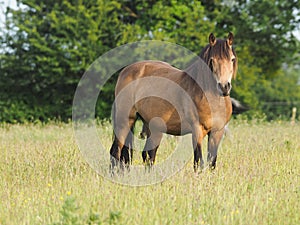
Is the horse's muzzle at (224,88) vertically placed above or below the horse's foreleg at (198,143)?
above

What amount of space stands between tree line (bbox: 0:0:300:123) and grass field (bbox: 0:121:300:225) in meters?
14.2

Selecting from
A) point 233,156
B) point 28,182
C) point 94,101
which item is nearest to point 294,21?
point 94,101

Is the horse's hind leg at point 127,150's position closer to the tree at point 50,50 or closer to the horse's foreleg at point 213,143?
the horse's foreleg at point 213,143

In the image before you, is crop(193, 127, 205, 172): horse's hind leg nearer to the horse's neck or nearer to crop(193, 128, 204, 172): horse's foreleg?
crop(193, 128, 204, 172): horse's foreleg

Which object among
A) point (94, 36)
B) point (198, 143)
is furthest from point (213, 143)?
point (94, 36)

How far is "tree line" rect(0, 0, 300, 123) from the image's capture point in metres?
21.2

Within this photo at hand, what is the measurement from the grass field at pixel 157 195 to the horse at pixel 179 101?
554 mm

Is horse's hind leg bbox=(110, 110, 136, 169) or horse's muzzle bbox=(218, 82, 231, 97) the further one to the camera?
horse's hind leg bbox=(110, 110, 136, 169)

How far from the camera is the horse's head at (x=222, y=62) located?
559 centimetres

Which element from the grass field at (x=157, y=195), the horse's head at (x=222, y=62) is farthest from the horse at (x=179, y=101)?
the grass field at (x=157, y=195)

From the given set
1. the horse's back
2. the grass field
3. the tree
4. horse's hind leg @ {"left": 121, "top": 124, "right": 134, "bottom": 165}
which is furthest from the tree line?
→ the grass field

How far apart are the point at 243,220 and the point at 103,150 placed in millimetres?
4198

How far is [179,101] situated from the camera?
6.41 meters

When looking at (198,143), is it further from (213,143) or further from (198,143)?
(213,143)
